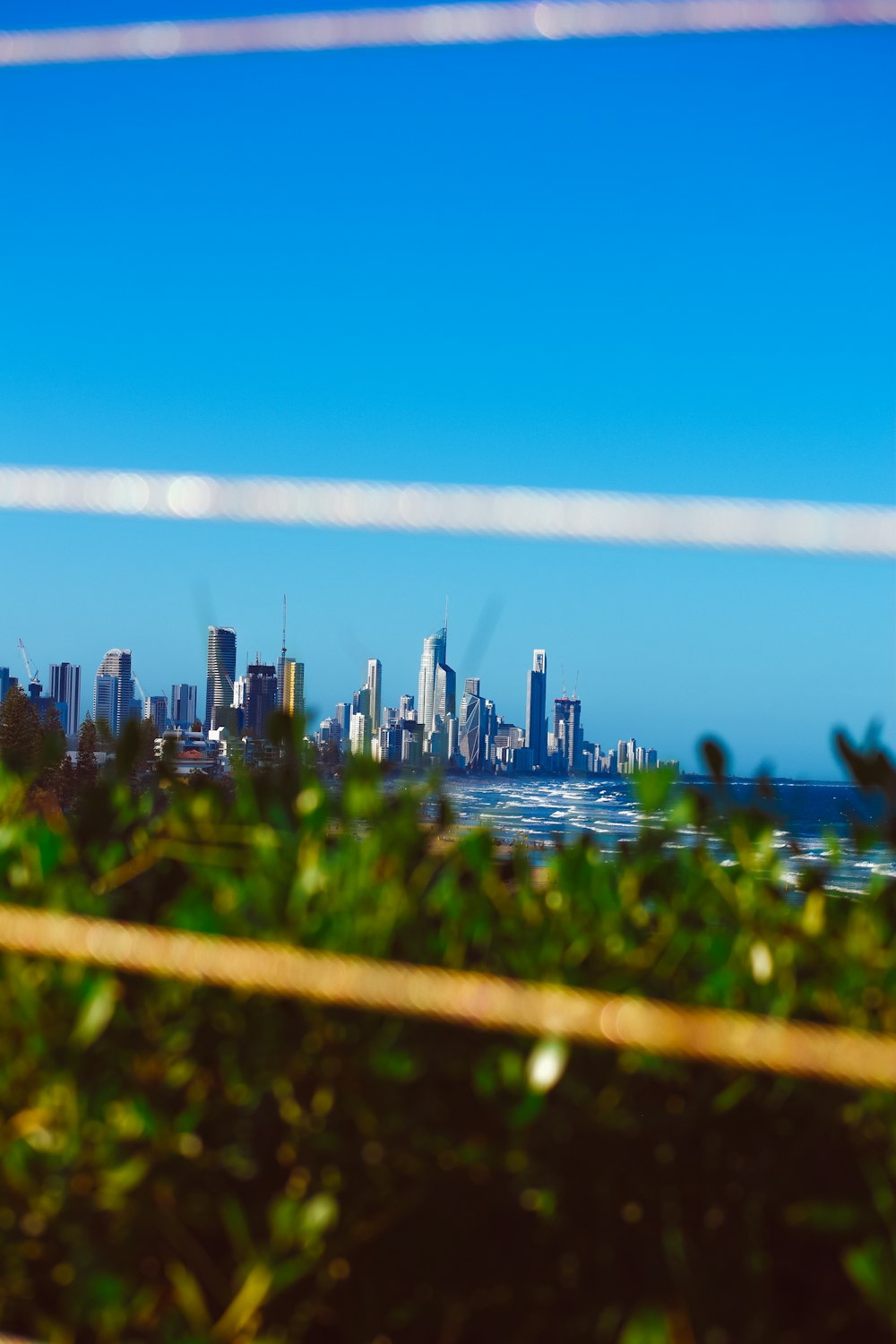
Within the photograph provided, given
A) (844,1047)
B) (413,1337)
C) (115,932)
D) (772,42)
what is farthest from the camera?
(772,42)

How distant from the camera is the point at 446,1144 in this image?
0.89m

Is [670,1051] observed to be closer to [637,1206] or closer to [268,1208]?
[637,1206]

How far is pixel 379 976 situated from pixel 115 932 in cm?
20

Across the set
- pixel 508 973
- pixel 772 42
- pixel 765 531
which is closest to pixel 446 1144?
pixel 508 973

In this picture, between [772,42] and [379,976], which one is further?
[772,42]

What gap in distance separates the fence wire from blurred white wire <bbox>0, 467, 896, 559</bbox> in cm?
35

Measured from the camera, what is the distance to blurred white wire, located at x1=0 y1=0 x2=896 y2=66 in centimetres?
125

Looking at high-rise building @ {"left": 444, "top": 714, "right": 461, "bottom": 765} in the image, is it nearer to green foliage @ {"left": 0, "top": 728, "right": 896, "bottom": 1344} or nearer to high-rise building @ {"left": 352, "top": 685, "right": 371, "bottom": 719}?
high-rise building @ {"left": 352, "top": 685, "right": 371, "bottom": 719}

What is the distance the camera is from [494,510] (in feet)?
3.05

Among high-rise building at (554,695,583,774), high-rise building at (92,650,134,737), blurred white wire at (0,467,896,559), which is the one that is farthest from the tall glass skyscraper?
high-rise building at (92,650,134,737)

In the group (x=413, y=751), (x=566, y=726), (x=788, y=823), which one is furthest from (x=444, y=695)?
(x=566, y=726)

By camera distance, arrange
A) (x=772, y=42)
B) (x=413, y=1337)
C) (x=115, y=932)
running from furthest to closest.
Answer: (x=772, y=42) < (x=413, y=1337) < (x=115, y=932)

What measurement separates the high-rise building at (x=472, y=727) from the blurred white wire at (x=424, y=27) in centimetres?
79

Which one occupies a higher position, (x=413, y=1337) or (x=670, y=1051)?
(x=670, y=1051)
